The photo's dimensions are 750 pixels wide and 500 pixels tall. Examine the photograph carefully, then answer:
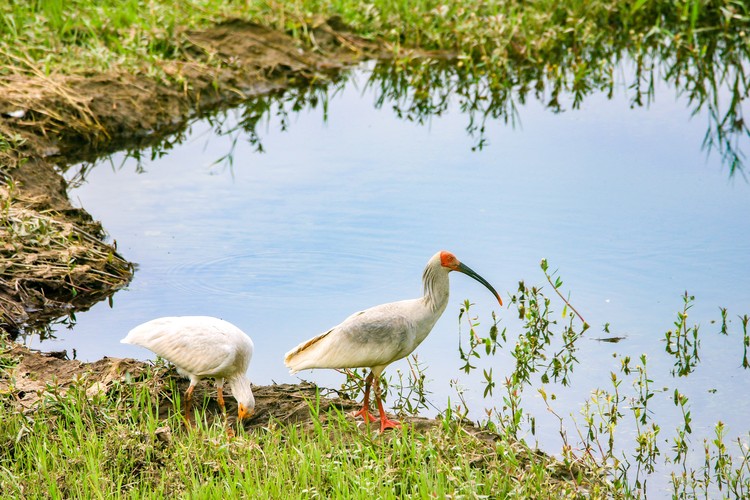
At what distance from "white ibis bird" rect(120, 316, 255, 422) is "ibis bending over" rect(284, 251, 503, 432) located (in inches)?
11.2

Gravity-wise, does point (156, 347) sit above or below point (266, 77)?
below

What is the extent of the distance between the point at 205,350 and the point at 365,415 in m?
0.89

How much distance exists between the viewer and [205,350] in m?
5.38

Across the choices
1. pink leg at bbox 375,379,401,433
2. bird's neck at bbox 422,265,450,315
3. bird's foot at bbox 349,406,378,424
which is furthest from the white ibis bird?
bird's neck at bbox 422,265,450,315

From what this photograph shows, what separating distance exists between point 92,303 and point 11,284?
617mm

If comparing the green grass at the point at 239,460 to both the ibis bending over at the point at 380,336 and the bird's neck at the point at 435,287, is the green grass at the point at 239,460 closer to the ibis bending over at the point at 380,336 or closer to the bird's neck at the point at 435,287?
the ibis bending over at the point at 380,336

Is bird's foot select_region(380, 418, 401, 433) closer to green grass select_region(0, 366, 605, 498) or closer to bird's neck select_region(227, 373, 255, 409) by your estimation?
green grass select_region(0, 366, 605, 498)

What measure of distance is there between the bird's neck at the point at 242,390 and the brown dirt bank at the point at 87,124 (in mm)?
2101

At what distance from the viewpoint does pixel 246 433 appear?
520 cm

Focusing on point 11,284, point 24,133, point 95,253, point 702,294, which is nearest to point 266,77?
point 24,133

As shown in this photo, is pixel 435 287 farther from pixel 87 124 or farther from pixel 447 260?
pixel 87 124

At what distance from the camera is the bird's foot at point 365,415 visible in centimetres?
531

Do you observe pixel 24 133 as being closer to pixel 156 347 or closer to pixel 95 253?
pixel 95 253

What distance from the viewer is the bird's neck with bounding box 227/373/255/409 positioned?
212 inches
